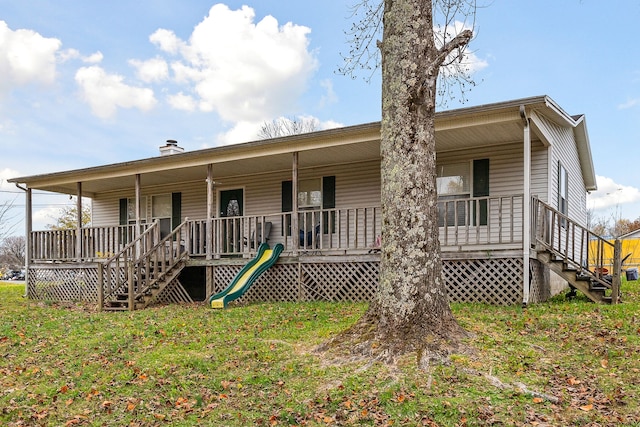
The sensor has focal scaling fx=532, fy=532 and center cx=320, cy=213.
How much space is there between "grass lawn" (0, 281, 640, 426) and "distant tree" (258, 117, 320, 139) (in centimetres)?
3316

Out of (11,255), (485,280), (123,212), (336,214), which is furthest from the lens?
(11,255)

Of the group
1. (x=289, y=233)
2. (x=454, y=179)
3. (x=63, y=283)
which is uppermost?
(x=454, y=179)

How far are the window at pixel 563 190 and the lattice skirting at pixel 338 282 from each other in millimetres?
2285

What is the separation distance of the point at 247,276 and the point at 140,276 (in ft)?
8.15

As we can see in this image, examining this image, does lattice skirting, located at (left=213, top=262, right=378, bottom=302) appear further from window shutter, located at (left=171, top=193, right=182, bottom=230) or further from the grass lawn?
window shutter, located at (left=171, top=193, right=182, bottom=230)

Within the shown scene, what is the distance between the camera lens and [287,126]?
41.4 meters

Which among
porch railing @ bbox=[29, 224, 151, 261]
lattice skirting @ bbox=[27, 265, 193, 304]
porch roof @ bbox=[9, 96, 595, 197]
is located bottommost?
lattice skirting @ bbox=[27, 265, 193, 304]

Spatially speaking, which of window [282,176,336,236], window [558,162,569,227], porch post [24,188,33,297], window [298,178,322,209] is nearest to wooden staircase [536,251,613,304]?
window [558,162,569,227]

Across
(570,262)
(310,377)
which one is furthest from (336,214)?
(310,377)

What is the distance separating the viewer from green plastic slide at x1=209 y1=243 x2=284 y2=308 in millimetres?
11156

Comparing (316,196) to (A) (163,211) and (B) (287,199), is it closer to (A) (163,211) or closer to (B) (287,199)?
(B) (287,199)

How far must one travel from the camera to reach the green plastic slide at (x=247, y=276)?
36.6ft

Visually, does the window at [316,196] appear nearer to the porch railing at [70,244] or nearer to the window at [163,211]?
the porch railing at [70,244]

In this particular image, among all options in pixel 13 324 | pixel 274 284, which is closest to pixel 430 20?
pixel 274 284
